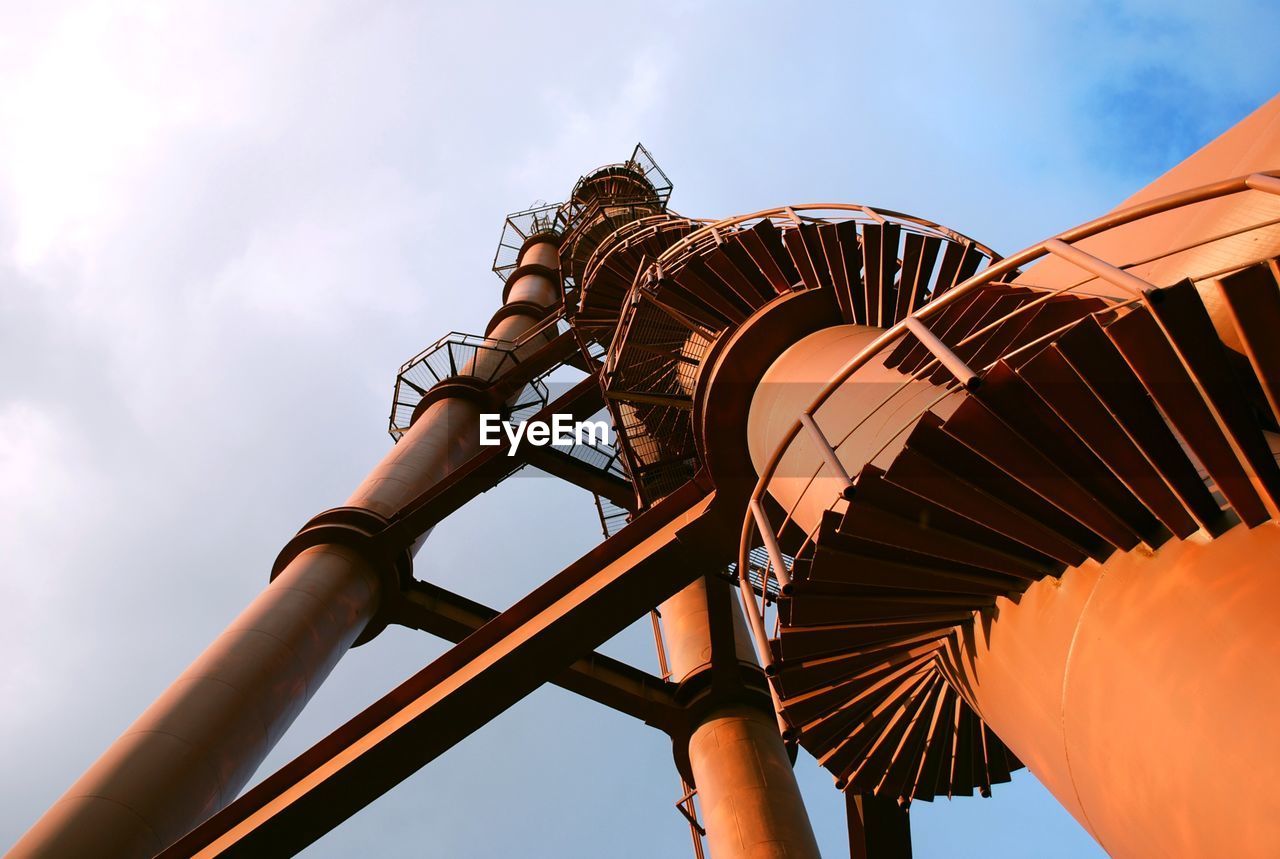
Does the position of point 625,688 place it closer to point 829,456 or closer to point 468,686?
point 468,686

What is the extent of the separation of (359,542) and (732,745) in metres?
6.25

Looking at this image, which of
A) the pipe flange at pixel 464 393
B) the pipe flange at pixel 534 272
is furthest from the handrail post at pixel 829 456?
the pipe flange at pixel 534 272

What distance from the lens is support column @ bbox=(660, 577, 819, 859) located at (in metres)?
10.7

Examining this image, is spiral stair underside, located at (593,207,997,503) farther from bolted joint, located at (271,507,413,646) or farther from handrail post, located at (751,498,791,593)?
bolted joint, located at (271,507,413,646)

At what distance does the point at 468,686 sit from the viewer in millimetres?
9555

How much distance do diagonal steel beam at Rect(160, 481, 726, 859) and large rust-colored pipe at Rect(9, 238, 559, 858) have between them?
2.24ft

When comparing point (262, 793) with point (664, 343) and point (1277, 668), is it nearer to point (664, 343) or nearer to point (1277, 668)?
point (664, 343)

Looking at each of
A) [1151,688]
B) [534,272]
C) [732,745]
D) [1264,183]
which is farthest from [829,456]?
[534,272]

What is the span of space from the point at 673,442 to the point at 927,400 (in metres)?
6.68

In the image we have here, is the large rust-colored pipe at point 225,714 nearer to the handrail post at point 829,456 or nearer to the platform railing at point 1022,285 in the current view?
the platform railing at point 1022,285

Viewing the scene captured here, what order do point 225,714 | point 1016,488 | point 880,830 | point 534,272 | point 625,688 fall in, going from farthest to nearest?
1. point 534,272
2. point 625,688
3. point 225,714
4. point 880,830
5. point 1016,488

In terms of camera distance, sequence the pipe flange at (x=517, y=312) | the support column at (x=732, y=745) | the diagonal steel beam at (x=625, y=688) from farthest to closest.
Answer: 1. the pipe flange at (x=517, y=312)
2. the diagonal steel beam at (x=625, y=688)
3. the support column at (x=732, y=745)

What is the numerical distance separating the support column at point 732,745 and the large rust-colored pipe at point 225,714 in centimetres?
494

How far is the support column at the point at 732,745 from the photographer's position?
35.1 ft
